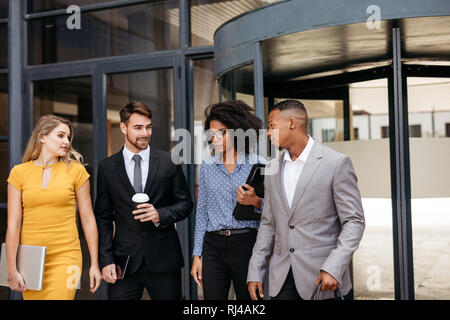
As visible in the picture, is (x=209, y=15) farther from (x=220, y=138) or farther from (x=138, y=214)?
(x=138, y=214)

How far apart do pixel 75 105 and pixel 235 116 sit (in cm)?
334

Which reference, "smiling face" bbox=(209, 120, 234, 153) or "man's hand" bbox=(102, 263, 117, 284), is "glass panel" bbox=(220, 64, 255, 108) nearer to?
"smiling face" bbox=(209, 120, 234, 153)

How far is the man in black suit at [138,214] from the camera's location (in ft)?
11.0

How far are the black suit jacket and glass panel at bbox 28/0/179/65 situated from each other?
2.40 meters

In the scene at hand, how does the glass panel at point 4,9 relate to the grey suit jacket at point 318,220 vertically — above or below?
above

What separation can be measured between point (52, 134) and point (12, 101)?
3114mm

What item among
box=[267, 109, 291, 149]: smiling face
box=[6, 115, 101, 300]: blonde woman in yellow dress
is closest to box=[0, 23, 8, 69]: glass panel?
box=[6, 115, 101, 300]: blonde woman in yellow dress

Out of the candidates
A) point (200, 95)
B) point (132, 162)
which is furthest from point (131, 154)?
point (200, 95)

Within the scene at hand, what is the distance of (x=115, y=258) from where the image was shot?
133 inches

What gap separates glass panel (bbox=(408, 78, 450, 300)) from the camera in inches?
192

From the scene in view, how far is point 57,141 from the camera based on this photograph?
3.34m

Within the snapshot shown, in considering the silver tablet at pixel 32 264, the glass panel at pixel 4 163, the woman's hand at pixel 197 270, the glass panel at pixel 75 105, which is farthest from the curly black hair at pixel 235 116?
the glass panel at pixel 4 163

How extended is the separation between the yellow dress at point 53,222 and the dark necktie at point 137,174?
341 mm

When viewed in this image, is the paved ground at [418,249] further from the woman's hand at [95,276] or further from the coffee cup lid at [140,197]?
the woman's hand at [95,276]
